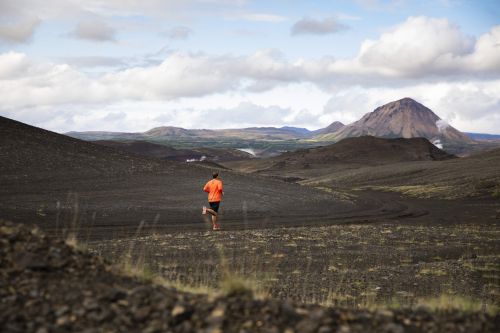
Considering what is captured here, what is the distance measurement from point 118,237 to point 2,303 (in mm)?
13204

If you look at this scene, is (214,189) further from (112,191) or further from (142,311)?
(112,191)

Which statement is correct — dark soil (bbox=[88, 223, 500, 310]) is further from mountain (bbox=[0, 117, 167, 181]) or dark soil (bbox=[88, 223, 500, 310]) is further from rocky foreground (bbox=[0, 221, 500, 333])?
mountain (bbox=[0, 117, 167, 181])

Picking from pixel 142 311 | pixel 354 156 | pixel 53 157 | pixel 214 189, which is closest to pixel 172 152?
pixel 354 156

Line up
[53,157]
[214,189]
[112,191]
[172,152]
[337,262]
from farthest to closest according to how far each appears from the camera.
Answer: [172,152] < [53,157] < [112,191] < [214,189] < [337,262]

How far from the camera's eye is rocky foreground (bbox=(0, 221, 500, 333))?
5.45 metres

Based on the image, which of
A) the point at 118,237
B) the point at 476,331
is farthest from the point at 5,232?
the point at 118,237

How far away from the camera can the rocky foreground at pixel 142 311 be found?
17.9 feet

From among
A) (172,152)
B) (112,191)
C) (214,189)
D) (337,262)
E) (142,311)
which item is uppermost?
(172,152)

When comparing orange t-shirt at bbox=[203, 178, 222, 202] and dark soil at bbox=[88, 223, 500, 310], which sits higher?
orange t-shirt at bbox=[203, 178, 222, 202]

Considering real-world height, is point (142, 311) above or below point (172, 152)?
below

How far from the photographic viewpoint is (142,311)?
5.66m

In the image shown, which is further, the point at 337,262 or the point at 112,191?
the point at 112,191


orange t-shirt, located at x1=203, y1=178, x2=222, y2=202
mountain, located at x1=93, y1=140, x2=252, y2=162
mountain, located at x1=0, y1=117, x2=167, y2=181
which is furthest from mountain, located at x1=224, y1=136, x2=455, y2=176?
orange t-shirt, located at x1=203, y1=178, x2=222, y2=202

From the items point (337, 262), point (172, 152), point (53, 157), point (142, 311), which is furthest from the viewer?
point (172, 152)
